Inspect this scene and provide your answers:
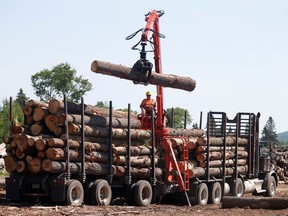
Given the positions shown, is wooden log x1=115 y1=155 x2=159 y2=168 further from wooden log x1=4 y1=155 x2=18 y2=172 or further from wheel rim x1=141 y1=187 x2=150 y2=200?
wooden log x1=4 y1=155 x2=18 y2=172

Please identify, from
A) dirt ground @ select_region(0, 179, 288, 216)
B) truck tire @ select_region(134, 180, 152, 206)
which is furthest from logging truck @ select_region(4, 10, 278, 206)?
dirt ground @ select_region(0, 179, 288, 216)

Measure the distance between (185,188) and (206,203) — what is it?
4.80ft

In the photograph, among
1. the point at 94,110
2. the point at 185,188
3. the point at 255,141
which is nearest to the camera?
the point at 94,110

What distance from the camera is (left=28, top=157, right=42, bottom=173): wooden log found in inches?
827

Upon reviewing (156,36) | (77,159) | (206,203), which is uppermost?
(156,36)

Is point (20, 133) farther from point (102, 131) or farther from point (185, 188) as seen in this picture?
point (185, 188)

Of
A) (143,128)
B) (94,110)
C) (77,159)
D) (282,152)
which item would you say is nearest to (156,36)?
(143,128)

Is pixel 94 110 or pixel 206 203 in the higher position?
pixel 94 110

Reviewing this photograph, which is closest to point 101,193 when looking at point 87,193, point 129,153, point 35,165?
point 87,193

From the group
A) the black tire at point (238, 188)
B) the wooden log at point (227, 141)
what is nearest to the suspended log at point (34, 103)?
the wooden log at point (227, 141)

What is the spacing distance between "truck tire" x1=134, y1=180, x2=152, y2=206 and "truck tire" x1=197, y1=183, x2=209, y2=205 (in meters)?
2.64

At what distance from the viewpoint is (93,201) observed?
21.7 metres

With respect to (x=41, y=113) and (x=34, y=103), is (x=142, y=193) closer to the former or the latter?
(x=41, y=113)

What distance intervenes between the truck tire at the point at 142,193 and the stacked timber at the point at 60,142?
53cm
